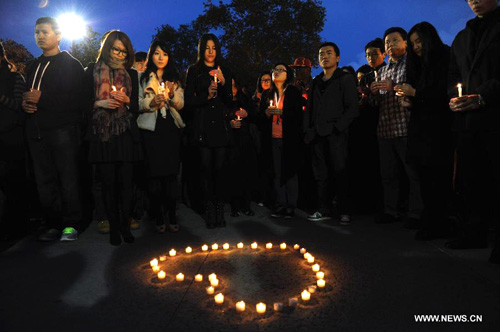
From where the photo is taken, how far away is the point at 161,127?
181 inches

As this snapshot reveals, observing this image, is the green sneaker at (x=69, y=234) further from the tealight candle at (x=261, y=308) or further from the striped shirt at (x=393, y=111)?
the striped shirt at (x=393, y=111)

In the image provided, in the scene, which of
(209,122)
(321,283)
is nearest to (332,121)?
(209,122)

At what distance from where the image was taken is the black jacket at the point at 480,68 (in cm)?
335

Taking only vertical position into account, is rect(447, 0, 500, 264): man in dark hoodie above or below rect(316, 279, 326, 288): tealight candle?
above

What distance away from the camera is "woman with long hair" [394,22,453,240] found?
13.7 ft

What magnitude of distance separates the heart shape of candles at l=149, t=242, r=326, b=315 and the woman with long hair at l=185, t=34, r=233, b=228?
0.95m

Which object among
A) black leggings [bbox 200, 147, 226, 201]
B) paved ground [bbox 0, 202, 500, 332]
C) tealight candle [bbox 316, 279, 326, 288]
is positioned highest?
black leggings [bbox 200, 147, 226, 201]

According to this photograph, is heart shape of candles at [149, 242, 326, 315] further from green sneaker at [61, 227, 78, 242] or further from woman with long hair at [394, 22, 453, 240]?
woman with long hair at [394, 22, 453, 240]

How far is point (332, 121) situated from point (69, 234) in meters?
3.60

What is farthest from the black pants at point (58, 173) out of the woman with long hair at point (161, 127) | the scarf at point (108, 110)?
the woman with long hair at point (161, 127)

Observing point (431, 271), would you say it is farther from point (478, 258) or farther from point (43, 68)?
point (43, 68)

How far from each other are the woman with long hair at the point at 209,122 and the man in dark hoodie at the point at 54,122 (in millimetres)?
1386

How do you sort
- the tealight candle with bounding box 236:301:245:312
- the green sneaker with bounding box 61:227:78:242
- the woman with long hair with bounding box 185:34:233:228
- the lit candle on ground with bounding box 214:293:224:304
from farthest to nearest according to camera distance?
the woman with long hair with bounding box 185:34:233:228
the green sneaker with bounding box 61:227:78:242
the lit candle on ground with bounding box 214:293:224:304
the tealight candle with bounding box 236:301:245:312

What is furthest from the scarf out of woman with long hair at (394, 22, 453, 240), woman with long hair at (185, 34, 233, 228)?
woman with long hair at (394, 22, 453, 240)
